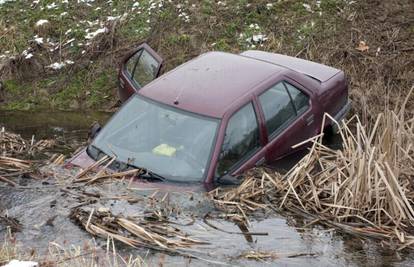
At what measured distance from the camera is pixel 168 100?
6.22 meters

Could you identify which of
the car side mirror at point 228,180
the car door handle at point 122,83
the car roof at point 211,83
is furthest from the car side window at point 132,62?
the car side mirror at point 228,180

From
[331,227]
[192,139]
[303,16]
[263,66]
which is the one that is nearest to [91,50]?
[303,16]

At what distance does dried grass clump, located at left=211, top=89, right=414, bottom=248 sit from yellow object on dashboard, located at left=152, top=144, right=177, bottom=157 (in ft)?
2.10

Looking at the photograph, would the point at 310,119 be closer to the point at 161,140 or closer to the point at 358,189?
the point at 161,140

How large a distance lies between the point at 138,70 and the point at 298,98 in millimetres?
1968

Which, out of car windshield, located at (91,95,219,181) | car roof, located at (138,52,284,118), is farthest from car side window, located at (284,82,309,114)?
car windshield, located at (91,95,219,181)

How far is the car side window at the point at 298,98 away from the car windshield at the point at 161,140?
1.28 meters

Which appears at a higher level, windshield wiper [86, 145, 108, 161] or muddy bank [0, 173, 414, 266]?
muddy bank [0, 173, 414, 266]

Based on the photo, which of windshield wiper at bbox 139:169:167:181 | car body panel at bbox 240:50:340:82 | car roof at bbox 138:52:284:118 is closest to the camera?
windshield wiper at bbox 139:169:167:181

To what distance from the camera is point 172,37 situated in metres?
10.9

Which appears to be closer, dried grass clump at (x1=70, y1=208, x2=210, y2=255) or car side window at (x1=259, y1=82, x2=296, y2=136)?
dried grass clump at (x1=70, y1=208, x2=210, y2=255)

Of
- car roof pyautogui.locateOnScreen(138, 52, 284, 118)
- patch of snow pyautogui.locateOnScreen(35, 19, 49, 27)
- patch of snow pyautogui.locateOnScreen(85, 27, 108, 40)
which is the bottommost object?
patch of snow pyautogui.locateOnScreen(85, 27, 108, 40)

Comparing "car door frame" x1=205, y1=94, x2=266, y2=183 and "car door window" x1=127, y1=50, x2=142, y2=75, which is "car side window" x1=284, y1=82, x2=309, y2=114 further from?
"car door window" x1=127, y1=50, x2=142, y2=75

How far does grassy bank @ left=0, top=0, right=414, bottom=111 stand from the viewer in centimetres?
1016
